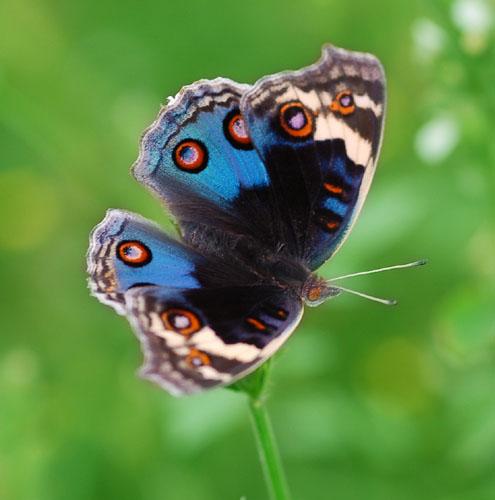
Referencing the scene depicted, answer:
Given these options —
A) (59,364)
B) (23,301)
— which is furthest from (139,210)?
(23,301)

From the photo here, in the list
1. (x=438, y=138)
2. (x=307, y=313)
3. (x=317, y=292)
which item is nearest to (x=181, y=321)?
(x=317, y=292)

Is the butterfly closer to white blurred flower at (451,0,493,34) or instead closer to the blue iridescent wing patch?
the blue iridescent wing patch

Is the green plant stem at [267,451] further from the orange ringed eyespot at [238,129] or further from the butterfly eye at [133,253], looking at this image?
the orange ringed eyespot at [238,129]

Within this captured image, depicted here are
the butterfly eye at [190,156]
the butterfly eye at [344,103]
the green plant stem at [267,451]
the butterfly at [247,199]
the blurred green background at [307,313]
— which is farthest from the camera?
the blurred green background at [307,313]

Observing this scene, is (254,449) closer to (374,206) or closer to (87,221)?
(374,206)

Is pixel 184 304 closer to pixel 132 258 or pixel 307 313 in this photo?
pixel 132 258

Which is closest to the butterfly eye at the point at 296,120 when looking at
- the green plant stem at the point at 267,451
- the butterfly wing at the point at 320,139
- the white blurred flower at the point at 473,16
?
the butterfly wing at the point at 320,139
